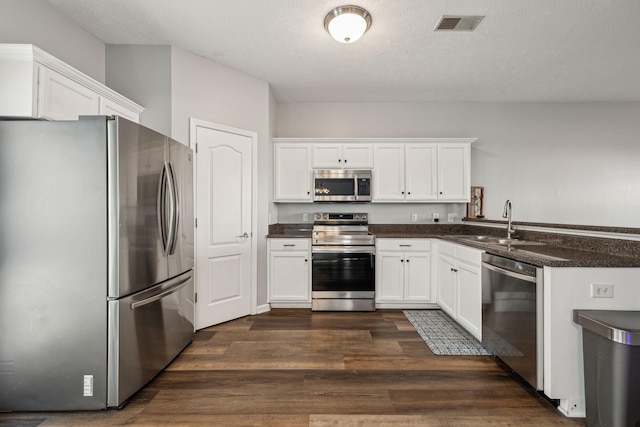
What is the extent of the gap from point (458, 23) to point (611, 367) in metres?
2.66

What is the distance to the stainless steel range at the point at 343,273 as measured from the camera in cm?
375

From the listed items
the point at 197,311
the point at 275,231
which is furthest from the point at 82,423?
the point at 275,231

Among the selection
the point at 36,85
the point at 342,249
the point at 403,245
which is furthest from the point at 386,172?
the point at 36,85

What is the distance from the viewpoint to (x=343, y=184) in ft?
13.5

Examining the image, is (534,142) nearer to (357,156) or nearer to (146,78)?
(357,156)

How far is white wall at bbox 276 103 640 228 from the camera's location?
457 centimetres

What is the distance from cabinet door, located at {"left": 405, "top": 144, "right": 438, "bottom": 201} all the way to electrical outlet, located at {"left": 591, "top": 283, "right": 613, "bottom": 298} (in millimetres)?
2442

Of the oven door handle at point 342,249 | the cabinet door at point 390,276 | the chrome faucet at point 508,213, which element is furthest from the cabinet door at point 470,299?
the oven door handle at point 342,249

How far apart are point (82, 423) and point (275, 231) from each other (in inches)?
107

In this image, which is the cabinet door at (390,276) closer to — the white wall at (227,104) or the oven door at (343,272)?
the oven door at (343,272)

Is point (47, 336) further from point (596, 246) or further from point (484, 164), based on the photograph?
point (484, 164)

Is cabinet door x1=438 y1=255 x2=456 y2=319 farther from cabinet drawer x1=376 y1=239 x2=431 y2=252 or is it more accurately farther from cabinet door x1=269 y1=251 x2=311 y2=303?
cabinet door x1=269 y1=251 x2=311 y2=303

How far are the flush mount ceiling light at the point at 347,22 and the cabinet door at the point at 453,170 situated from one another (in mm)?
2177

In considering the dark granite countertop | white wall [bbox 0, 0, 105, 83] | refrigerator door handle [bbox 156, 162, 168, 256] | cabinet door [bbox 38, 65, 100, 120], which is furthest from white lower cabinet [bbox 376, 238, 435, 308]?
white wall [bbox 0, 0, 105, 83]
